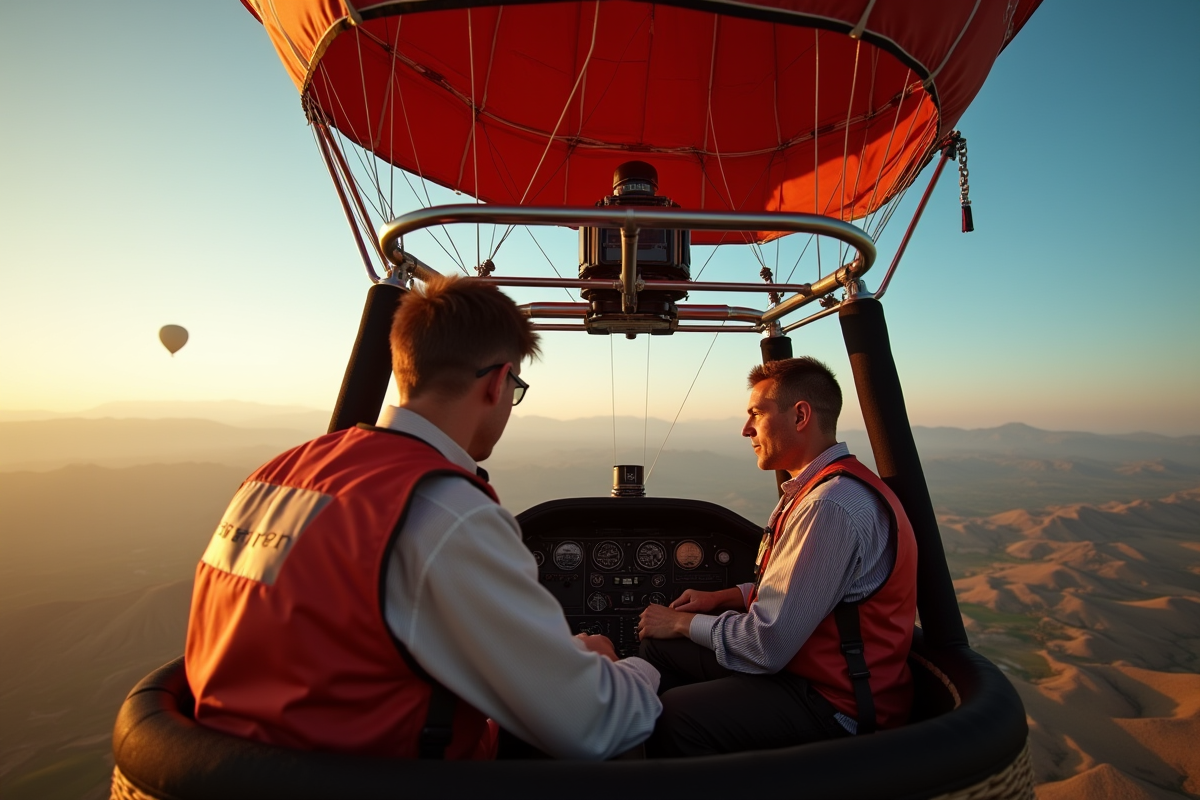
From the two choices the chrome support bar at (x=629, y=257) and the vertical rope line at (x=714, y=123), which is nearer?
the chrome support bar at (x=629, y=257)

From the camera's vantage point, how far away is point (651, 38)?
3332mm

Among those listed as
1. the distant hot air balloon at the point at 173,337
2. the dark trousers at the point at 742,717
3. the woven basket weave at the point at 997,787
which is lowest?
the dark trousers at the point at 742,717

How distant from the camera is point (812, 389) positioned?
191 cm

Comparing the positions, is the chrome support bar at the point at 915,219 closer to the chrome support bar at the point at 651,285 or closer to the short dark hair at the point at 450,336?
the chrome support bar at the point at 651,285

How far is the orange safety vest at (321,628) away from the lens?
845mm

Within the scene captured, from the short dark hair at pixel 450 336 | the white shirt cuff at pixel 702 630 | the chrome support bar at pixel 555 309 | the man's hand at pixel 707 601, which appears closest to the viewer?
the short dark hair at pixel 450 336

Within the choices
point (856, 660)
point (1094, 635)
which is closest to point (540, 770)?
point (856, 660)

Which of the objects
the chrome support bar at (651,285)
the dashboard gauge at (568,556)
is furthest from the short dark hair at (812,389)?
the dashboard gauge at (568,556)

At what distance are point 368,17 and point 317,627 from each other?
64.2 inches

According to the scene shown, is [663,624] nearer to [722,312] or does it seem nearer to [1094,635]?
[722,312]

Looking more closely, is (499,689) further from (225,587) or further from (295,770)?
(225,587)

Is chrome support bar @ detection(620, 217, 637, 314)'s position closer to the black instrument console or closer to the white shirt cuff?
the white shirt cuff

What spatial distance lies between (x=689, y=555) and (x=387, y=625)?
230 cm

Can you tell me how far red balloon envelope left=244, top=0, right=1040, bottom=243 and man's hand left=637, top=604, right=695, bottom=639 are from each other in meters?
1.86
